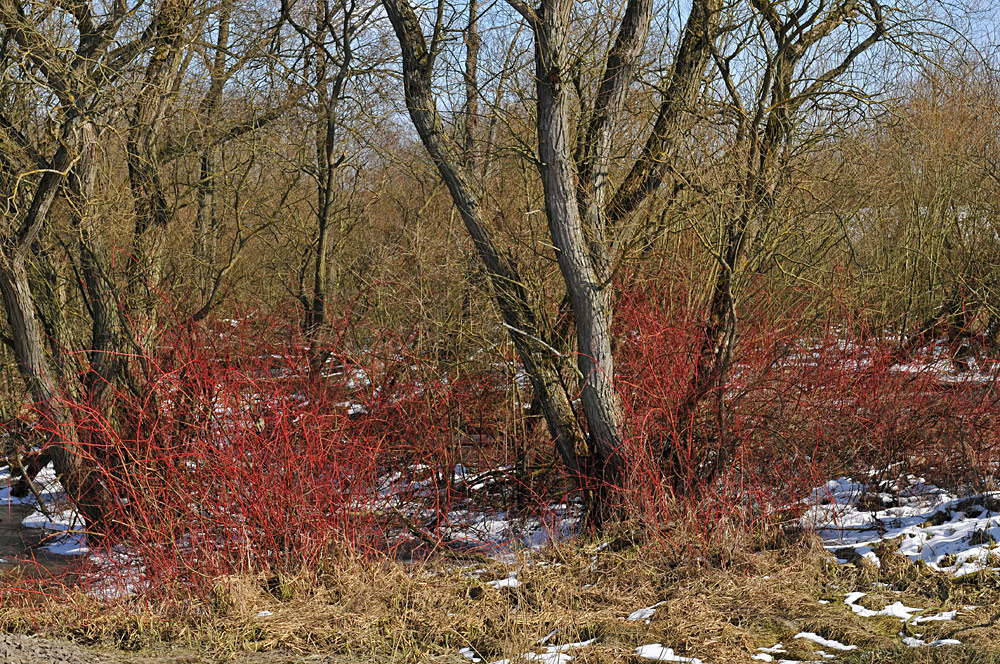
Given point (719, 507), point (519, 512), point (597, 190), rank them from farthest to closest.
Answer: point (519, 512) → point (597, 190) → point (719, 507)

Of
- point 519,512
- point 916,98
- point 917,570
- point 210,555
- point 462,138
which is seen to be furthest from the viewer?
point 916,98

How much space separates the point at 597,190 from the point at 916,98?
7.03m

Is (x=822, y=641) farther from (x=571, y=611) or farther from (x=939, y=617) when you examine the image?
(x=571, y=611)

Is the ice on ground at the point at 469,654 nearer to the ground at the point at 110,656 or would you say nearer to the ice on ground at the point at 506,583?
the ground at the point at 110,656

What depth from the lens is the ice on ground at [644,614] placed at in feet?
16.3

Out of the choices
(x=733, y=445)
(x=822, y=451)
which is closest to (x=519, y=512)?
(x=733, y=445)

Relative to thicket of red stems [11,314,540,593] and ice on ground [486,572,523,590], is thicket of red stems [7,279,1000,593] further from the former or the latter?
ice on ground [486,572,523,590]

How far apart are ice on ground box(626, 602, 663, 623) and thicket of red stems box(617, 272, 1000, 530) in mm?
871

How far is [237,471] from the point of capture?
5902 mm

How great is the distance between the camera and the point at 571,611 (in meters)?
5.11

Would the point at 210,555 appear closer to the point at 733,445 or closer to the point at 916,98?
the point at 733,445

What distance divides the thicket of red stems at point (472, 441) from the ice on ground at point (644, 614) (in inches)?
36.7

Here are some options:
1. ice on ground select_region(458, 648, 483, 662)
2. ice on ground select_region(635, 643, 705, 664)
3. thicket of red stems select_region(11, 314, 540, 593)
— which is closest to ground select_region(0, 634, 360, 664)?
ice on ground select_region(458, 648, 483, 662)

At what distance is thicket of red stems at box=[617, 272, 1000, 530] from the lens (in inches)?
252
